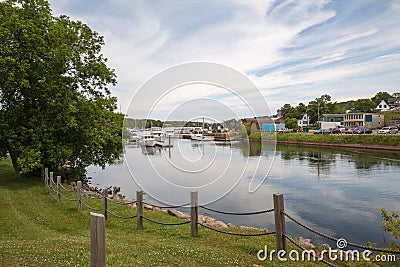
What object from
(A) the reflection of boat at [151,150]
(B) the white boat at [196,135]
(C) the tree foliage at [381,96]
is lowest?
(A) the reflection of boat at [151,150]

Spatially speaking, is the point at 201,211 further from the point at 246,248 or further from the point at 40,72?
the point at 40,72

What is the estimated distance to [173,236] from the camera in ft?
29.0

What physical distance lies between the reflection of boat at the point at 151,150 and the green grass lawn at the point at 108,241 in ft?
8.04

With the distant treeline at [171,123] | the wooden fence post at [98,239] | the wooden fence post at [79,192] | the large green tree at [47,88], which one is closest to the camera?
the wooden fence post at [98,239]

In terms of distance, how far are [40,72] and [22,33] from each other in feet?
6.91

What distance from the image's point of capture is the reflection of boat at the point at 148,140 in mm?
12030

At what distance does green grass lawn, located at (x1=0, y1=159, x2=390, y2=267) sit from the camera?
607 centimetres

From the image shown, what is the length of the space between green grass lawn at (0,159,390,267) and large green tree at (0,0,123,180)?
4.70m

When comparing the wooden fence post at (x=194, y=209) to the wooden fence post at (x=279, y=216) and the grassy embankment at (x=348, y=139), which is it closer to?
the wooden fence post at (x=279, y=216)

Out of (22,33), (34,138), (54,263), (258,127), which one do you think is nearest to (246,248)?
(54,263)

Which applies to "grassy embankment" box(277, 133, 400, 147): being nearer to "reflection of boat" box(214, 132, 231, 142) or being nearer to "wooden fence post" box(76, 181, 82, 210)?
"reflection of boat" box(214, 132, 231, 142)

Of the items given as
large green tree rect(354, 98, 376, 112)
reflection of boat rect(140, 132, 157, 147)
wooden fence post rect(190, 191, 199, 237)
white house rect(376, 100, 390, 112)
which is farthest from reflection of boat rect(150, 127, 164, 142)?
white house rect(376, 100, 390, 112)

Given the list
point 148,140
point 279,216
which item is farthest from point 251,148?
point 279,216

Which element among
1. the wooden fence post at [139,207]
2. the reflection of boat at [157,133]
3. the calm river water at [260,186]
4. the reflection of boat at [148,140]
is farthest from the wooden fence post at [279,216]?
the reflection of boat at [148,140]
